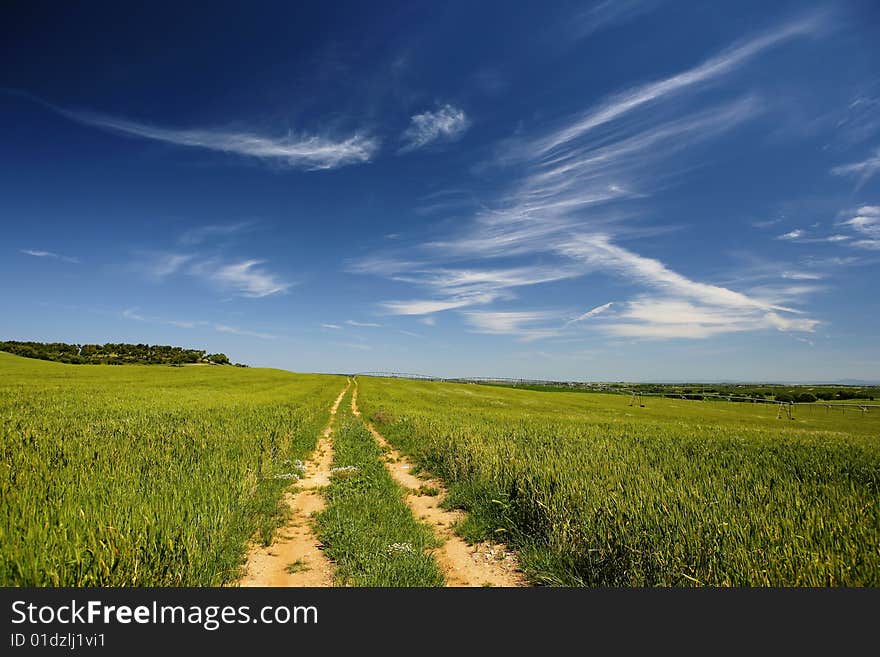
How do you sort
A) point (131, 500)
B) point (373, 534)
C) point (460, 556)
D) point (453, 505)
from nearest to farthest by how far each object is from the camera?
point (131, 500)
point (460, 556)
point (373, 534)
point (453, 505)

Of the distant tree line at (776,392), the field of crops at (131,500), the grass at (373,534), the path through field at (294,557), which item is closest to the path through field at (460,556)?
the grass at (373,534)

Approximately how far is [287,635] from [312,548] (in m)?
3.93

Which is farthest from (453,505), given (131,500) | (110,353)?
(110,353)

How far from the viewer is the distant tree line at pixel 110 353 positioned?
10525 cm

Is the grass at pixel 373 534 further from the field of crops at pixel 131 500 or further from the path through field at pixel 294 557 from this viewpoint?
the field of crops at pixel 131 500

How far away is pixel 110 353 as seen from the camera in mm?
127250

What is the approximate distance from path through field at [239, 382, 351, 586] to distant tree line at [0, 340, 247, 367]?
130 m

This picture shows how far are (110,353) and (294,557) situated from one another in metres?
168

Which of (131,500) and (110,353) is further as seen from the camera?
(110,353)

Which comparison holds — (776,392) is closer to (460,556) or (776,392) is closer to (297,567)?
(460,556)

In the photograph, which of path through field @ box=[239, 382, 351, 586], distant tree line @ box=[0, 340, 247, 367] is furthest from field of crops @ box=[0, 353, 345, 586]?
distant tree line @ box=[0, 340, 247, 367]

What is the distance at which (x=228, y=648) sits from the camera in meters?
2.90

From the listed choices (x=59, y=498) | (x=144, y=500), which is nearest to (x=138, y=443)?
(x=59, y=498)

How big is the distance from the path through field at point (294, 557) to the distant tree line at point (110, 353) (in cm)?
12966
